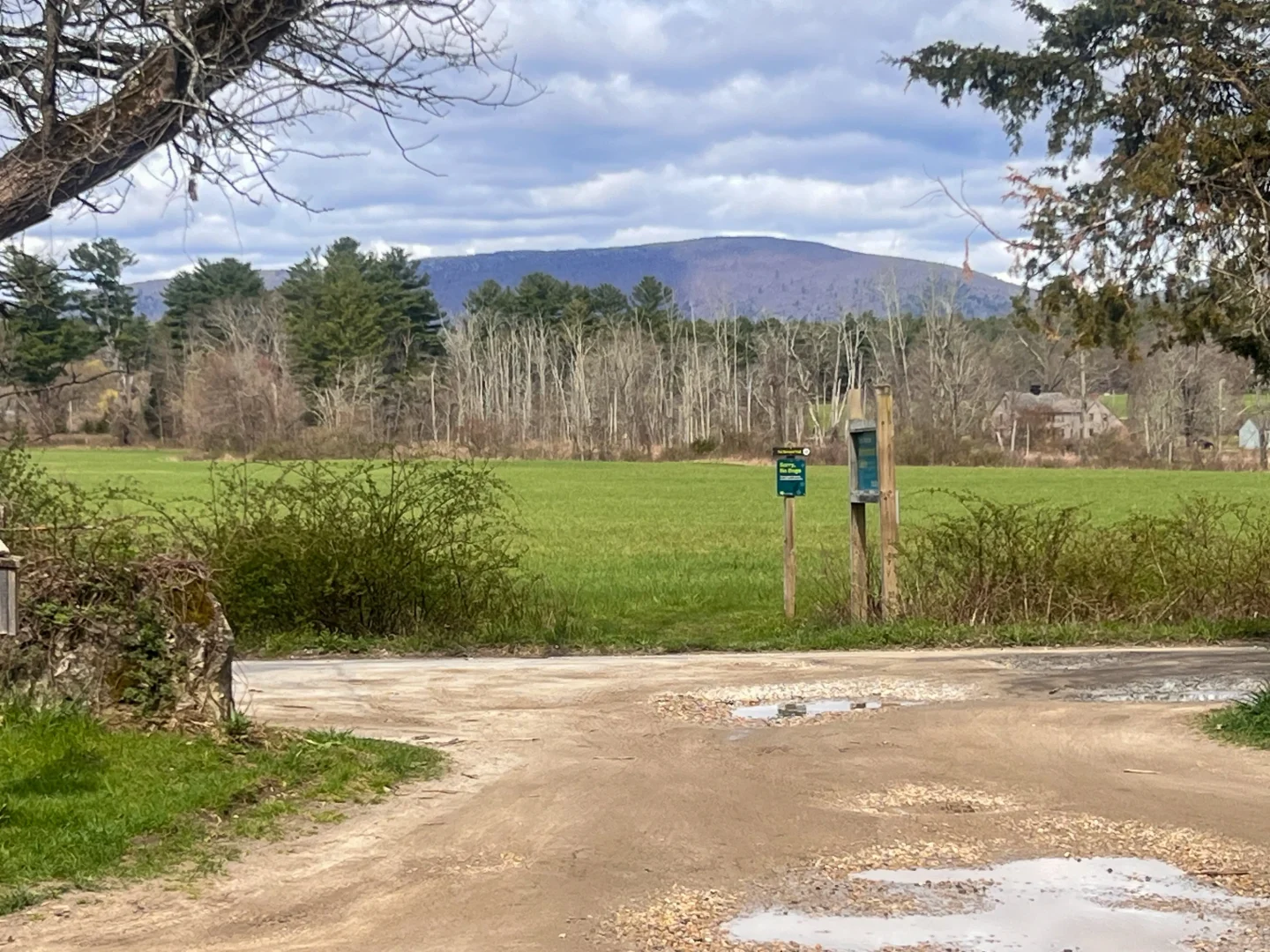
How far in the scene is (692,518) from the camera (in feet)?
146

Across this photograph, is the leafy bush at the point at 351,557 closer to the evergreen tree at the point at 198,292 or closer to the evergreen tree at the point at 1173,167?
the evergreen tree at the point at 1173,167

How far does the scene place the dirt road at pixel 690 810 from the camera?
5.95 m

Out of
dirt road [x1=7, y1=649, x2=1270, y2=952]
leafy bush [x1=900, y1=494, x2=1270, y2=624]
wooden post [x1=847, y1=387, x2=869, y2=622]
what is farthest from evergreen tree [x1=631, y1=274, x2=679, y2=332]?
dirt road [x1=7, y1=649, x2=1270, y2=952]

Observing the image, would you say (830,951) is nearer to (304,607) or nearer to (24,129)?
(24,129)

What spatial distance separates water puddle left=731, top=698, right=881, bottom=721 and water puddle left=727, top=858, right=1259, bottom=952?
14.1 ft

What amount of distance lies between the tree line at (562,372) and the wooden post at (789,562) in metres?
74.7

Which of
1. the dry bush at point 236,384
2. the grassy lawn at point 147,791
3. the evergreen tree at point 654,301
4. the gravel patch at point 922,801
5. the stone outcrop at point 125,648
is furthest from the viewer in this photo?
the evergreen tree at point 654,301

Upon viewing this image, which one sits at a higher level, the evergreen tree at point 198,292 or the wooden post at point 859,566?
the evergreen tree at point 198,292

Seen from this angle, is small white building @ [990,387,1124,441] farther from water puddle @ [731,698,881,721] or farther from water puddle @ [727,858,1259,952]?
water puddle @ [727,858,1259,952]

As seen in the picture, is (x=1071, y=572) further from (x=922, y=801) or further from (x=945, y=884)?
(x=945, y=884)

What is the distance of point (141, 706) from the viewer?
360 inches

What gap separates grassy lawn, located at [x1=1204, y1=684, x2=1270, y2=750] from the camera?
31.0 feet

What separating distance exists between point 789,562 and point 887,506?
2289 mm

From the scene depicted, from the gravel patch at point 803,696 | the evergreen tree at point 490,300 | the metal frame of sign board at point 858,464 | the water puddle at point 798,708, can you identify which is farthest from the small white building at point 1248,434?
the water puddle at point 798,708
